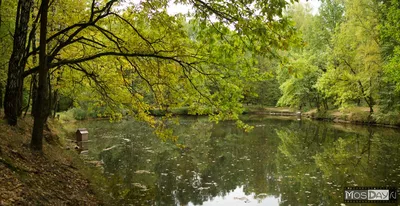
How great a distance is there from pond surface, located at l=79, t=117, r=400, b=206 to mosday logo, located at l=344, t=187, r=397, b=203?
371 mm

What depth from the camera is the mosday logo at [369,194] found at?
1030cm

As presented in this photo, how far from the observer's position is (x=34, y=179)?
7.49 metres

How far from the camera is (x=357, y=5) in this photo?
107ft

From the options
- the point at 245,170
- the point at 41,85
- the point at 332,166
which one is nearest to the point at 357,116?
the point at 332,166

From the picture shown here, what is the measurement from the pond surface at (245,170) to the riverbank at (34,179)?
1358 millimetres

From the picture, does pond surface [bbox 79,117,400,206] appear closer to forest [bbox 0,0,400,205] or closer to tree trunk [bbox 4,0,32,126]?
forest [bbox 0,0,400,205]

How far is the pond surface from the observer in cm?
1094

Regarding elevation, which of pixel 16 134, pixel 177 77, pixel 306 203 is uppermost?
pixel 177 77

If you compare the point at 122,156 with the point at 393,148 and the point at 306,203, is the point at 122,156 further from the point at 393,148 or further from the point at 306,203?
the point at 393,148

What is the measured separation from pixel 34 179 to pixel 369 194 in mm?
10376

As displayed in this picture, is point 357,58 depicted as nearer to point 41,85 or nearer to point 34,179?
point 41,85

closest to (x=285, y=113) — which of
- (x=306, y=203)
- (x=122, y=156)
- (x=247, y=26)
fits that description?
(x=122, y=156)

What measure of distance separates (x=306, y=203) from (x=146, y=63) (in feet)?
22.4

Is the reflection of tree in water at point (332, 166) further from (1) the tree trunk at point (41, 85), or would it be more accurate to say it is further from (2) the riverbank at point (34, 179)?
(1) the tree trunk at point (41, 85)
